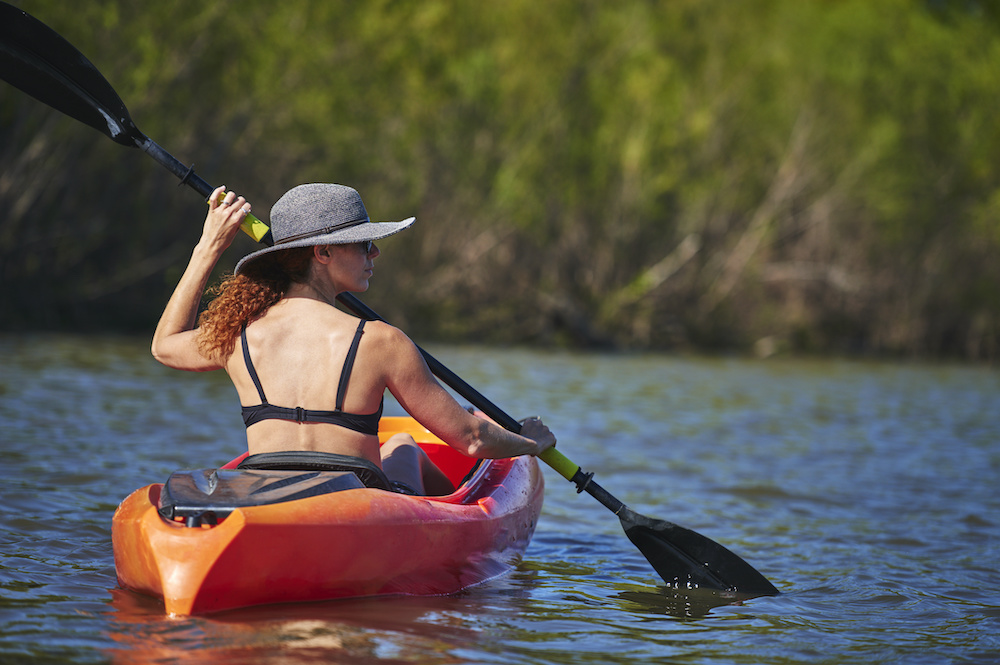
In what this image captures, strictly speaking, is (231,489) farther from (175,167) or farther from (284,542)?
(175,167)

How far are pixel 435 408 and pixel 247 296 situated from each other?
2.13ft

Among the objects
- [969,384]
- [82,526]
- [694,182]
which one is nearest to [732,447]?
[82,526]

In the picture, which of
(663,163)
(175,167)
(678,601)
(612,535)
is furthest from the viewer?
(663,163)

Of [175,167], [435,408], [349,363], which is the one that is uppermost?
[175,167]

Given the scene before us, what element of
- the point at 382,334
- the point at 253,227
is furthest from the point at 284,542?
the point at 253,227

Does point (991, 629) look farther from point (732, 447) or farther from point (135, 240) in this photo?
point (135, 240)

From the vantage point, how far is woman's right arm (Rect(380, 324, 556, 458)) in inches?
123

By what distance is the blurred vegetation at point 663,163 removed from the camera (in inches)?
701

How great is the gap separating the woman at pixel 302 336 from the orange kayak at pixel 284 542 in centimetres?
17

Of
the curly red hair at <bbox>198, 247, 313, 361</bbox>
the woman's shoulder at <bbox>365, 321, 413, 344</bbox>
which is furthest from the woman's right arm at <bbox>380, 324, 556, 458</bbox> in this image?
the curly red hair at <bbox>198, 247, 313, 361</bbox>

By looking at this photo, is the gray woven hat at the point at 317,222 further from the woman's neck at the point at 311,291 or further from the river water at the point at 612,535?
the river water at the point at 612,535

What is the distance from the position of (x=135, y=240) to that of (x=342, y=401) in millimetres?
12831

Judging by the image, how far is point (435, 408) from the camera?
10.8 ft

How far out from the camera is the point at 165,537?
113 inches
